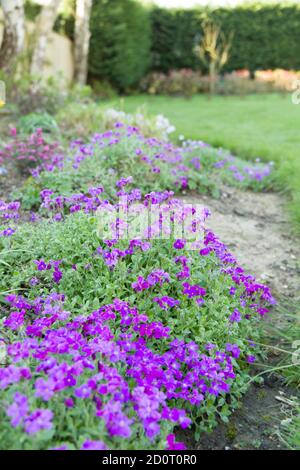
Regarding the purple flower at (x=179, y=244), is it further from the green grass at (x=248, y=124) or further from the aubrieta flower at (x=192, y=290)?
the green grass at (x=248, y=124)

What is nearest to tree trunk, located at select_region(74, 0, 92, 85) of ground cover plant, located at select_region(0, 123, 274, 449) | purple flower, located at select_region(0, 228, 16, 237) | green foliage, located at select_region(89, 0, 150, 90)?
green foliage, located at select_region(89, 0, 150, 90)

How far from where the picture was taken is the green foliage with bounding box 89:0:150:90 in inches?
579

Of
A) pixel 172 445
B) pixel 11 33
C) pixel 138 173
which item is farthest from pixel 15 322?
pixel 11 33

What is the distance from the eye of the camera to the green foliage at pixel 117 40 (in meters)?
14.7

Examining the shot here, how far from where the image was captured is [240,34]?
1834 centimetres

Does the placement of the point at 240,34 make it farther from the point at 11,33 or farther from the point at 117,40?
the point at 11,33

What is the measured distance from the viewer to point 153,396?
87.7 inches

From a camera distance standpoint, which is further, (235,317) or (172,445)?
(235,317)

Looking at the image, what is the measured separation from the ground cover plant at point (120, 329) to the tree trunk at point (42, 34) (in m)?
6.42

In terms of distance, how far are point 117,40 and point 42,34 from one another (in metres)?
5.96

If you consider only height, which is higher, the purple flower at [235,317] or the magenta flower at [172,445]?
the purple flower at [235,317]

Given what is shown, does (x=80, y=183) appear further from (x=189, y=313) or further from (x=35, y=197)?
(x=189, y=313)

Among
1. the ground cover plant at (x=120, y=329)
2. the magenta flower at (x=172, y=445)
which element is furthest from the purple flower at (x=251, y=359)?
the magenta flower at (x=172, y=445)

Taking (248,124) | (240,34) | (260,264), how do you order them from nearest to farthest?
1. (260,264)
2. (248,124)
3. (240,34)
